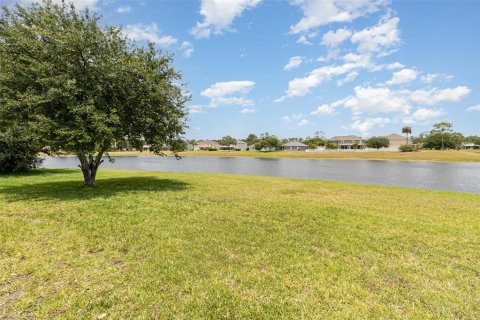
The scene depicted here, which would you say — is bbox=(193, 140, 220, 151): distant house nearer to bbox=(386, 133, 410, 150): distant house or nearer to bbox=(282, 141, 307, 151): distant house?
bbox=(282, 141, 307, 151): distant house

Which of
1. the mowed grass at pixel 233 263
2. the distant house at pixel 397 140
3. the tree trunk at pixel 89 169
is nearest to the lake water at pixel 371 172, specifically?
the mowed grass at pixel 233 263

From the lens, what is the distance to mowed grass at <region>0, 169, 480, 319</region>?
388cm

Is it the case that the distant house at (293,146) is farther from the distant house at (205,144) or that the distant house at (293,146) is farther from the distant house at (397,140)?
the distant house at (205,144)

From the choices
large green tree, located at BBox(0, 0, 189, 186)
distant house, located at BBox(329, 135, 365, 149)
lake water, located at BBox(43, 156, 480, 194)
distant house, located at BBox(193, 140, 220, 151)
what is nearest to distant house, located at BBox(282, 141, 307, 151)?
distant house, located at BBox(329, 135, 365, 149)

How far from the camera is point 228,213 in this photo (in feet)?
29.1

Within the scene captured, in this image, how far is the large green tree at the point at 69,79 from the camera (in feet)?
34.9

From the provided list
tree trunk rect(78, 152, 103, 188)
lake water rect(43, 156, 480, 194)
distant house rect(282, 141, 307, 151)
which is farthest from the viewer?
distant house rect(282, 141, 307, 151)

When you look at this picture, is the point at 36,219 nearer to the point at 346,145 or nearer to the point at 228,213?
the point at 228,213

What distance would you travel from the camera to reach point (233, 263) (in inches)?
205

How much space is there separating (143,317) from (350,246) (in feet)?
15.2

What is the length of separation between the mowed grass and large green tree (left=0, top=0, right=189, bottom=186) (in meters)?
3.29

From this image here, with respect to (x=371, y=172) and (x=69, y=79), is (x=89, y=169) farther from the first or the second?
(x=371, y=172)

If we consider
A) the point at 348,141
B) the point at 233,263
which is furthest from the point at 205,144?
the point at 233,263

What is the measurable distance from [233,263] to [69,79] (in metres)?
10.2
